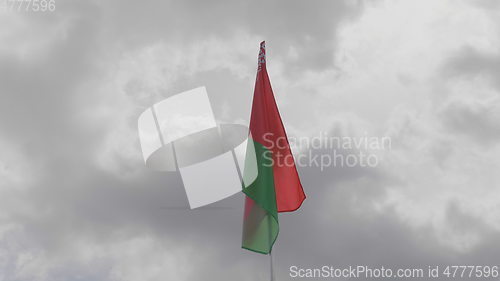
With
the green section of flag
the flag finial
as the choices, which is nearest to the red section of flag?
the flag finial

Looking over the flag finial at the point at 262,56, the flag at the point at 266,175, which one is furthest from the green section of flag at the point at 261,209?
the flag finial at the point at 262,56

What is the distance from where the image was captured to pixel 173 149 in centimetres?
4678

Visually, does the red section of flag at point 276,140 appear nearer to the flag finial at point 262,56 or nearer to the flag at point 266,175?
the flag at point 266,175

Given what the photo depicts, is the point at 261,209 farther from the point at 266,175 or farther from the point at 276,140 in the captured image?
the point at 276,140

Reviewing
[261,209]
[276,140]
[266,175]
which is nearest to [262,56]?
[276,140]

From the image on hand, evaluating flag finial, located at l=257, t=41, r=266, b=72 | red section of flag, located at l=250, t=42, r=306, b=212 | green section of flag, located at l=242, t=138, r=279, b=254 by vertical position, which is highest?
flag finial, located at l=257, t=41, r=266, b=72

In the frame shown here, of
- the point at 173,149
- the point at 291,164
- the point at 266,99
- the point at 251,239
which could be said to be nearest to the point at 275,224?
the point at 251,239

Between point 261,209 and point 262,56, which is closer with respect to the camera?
point 261,209

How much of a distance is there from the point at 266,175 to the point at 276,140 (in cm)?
219

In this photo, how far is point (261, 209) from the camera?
34.1 m

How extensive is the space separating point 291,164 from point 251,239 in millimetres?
4925

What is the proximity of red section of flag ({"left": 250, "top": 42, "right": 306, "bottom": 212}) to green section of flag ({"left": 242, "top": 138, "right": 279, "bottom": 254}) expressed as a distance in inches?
27.2

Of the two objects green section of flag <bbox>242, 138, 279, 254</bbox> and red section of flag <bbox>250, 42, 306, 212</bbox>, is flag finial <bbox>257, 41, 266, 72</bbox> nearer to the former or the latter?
red section of flag <bbox>250, 42, 306, 212</bbox>

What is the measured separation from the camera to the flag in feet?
111
